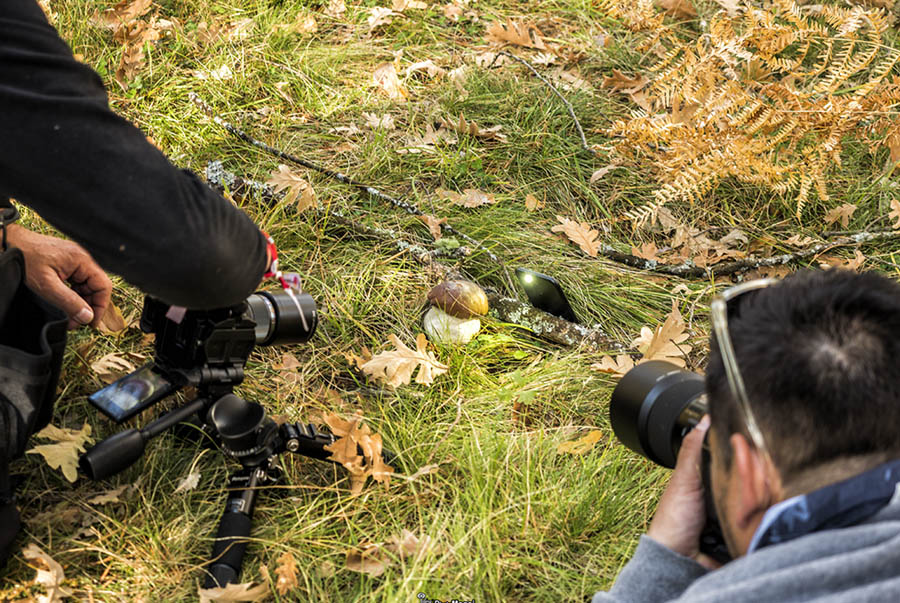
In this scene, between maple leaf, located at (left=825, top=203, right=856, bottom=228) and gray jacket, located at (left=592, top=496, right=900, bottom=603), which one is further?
maple leaf, located at (left=825, top=203, right=856, bottom=228)

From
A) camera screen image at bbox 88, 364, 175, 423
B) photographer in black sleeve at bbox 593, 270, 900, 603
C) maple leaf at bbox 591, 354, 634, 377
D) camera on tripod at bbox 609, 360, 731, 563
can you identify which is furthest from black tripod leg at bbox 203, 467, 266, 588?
photographer in black sleeve at bbox 593, 270, 900, 603

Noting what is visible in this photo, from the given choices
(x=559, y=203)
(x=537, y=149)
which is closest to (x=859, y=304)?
(x=559, y=203)

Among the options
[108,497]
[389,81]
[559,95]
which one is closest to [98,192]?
[108,497]

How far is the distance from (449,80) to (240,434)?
242cm

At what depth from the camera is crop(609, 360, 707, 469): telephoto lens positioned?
185 cm

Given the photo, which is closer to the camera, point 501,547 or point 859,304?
point 859,304

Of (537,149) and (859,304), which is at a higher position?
(859,304)

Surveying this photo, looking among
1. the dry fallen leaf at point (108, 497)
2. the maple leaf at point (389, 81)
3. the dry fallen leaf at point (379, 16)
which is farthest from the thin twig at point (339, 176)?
the dry fallen leaf at point (108, 497)

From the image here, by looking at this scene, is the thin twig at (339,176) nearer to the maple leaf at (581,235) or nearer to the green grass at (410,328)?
the green grass at (410,328)

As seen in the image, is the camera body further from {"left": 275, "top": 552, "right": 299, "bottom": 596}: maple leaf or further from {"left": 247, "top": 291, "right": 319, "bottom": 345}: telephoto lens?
{"left": 275, "top": 552, "right": 299, "bottom": 596}: maple leaf

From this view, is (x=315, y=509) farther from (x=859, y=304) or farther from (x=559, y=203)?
(x=559, y=203)

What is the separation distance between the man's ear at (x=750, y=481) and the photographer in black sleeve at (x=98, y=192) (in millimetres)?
1137

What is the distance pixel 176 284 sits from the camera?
5.54 feet

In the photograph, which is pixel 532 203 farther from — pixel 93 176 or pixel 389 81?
pixel 93 176
